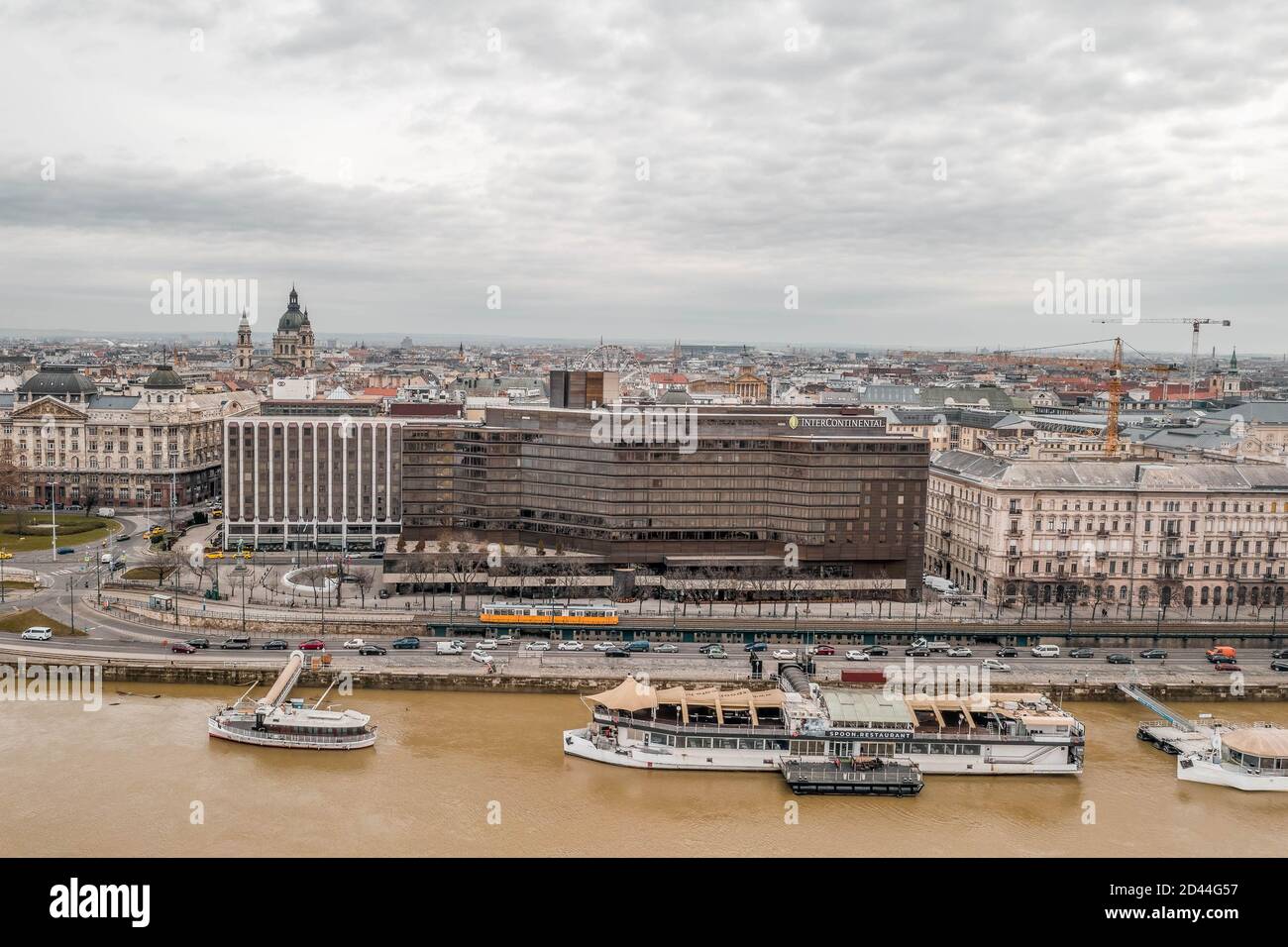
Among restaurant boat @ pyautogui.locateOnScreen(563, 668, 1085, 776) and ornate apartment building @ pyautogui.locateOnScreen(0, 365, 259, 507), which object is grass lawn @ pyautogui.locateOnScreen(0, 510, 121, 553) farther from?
restaurant boat @ pyautogui.locateOnScreen(563, 668, 1085, 776)

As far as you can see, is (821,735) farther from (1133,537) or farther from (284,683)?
(1133,537)

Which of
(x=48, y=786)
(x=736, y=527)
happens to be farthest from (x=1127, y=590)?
(x=48, y=786)

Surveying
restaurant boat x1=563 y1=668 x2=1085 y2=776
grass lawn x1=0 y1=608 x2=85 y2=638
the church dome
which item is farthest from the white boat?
A: the church dome

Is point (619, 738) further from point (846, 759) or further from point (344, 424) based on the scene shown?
point (344, 424)

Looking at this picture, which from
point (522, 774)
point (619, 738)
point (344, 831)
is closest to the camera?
point (344, 831)

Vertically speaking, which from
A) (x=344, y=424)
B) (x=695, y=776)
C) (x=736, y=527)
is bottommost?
(x=695, y=776)

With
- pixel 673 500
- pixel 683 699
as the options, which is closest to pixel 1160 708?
pixel 683 699
